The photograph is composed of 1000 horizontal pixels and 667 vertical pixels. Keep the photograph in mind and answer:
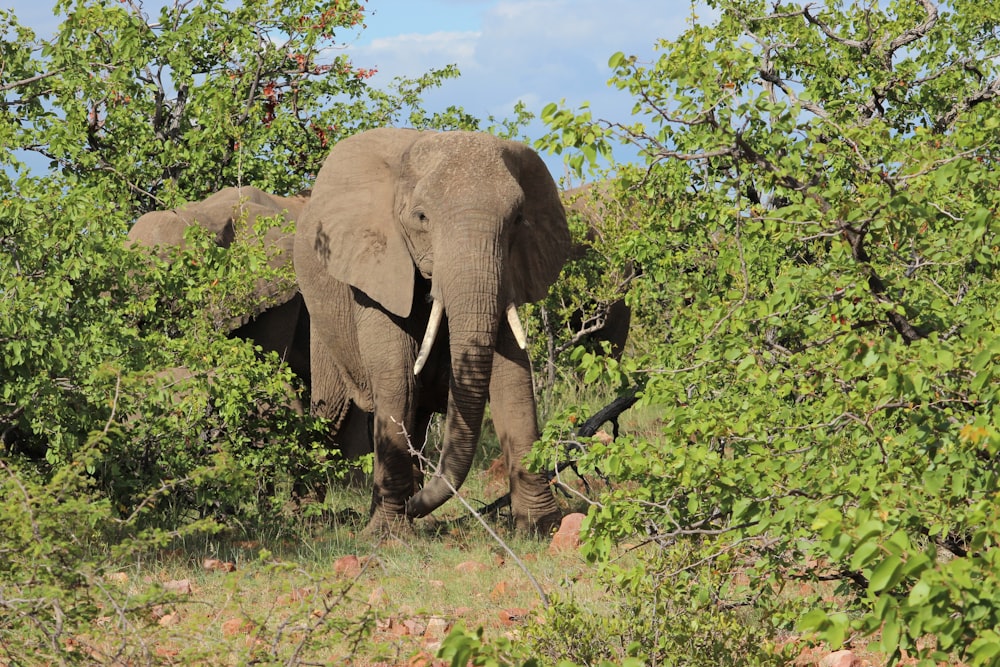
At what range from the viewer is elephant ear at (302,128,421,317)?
30.0 feet

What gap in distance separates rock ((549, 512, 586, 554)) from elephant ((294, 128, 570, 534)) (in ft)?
1.64

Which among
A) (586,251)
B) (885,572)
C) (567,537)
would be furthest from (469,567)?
(586,251)

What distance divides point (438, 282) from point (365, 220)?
3.31 feet

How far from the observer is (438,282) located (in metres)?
8.78

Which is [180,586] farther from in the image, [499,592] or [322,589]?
[499,592]

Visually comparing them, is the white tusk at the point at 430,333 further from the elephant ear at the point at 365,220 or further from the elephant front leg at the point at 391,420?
the elephant front leg at the point at 391,420

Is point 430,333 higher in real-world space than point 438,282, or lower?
lower

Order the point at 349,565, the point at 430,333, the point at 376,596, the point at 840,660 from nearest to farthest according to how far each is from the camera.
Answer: the point at 840,660 → the point at 376,596 → the point at 349,565 → the point at 430,333

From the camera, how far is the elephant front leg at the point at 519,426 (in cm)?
910

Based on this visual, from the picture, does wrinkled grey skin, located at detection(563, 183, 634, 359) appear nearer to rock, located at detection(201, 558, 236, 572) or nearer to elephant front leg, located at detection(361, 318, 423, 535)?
elephant front leg, located at detection(361, 318, 423, 535)

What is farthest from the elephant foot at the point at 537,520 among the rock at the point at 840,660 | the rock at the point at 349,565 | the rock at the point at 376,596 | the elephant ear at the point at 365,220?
the rock at the point at 840,660

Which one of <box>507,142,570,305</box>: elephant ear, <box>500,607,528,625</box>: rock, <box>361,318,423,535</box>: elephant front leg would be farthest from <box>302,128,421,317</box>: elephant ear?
<box>500,607,528,625</box>: rock

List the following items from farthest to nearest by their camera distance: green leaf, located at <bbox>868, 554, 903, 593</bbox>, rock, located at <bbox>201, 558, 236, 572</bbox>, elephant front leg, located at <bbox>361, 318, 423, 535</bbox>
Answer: elephant front leg, located at <bbox>361, 318, 423, 535</bbox>
rock, located at <bbox>201, 558, 236, 572</bbox>
green leaf, located at <bbox>868, 554, 903, 593</bbox>

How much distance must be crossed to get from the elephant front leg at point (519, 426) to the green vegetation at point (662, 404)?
0.43 meters
